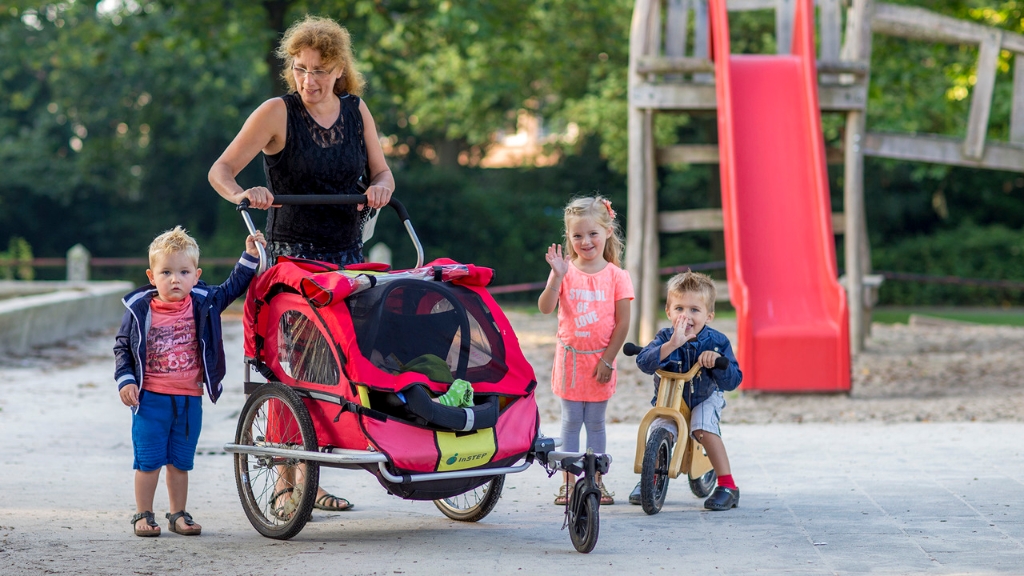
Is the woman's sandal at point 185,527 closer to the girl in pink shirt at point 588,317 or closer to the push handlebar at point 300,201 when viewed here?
the push handlebar at point 300,201

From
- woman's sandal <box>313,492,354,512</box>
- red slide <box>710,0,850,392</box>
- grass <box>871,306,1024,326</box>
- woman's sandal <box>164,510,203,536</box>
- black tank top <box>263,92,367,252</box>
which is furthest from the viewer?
grass <box>871,306,1024,326</box>

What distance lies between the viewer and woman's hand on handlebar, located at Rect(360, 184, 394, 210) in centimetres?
488

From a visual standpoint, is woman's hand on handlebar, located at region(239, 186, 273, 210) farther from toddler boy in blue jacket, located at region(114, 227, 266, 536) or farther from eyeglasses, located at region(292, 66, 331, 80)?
eyeglasses, located at region(292, 66, 331, 80)

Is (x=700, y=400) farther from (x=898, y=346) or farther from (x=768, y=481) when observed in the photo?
(x=898, y=346)

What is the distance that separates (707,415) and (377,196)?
173cm

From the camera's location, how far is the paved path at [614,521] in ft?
14.2

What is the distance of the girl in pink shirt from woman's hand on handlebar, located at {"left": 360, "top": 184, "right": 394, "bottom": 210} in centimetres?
86

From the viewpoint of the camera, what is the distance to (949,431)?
758 cm

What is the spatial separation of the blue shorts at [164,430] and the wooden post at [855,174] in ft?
25.9

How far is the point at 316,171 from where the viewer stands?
4.98m

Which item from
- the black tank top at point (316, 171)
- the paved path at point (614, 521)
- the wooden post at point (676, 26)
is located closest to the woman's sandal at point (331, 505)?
the paved path at point (614, 521)

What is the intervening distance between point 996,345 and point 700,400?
30.2 feet

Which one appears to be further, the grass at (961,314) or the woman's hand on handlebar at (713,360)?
the grass at (961,314)

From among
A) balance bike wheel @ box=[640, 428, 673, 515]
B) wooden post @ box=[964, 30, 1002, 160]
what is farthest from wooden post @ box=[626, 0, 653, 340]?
balance bike wheel @ box=[640, 428, 673, 515]
